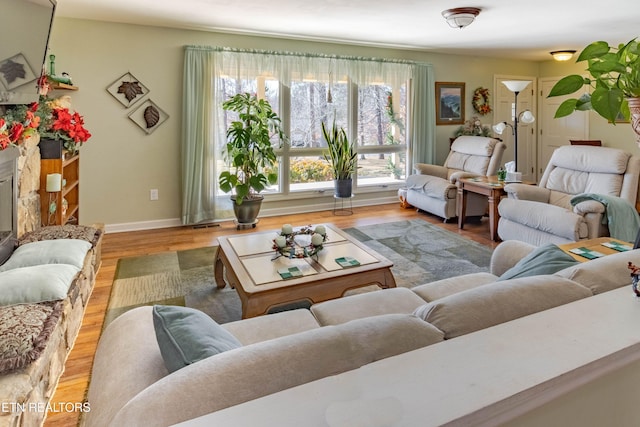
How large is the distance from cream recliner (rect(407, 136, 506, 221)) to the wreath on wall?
116cm

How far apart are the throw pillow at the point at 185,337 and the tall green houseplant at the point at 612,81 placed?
1066 millimetres

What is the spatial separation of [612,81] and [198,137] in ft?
14.4

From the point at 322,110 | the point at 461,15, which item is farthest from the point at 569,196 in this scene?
the point at 322,110

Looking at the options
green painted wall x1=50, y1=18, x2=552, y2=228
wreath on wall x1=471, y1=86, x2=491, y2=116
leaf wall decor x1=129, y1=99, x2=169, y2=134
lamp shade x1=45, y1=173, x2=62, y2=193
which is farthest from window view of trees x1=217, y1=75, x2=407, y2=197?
lamp shade x1=45, y1=173, x2=62, y2=193

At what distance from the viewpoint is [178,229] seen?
4820mm

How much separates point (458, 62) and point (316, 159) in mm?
2936

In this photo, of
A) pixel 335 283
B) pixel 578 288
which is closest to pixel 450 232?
pixel 335 283

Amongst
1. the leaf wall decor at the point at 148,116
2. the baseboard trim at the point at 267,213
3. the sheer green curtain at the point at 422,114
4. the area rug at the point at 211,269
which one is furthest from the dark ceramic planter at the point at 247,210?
the sheer green curtain at the point at 422,114

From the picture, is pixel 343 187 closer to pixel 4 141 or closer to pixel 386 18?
pixel 386 18

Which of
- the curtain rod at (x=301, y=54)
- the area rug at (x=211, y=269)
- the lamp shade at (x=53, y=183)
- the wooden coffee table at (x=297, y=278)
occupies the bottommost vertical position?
the area rug at (x=211, y=269)

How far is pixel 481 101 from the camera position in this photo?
22.1 feet

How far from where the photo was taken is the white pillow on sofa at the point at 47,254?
2221 millimetres

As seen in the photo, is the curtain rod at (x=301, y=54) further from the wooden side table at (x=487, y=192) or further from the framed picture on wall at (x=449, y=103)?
the wooden side table at (x=487, y=192)

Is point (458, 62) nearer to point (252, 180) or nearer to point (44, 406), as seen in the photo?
point (252, 180)
